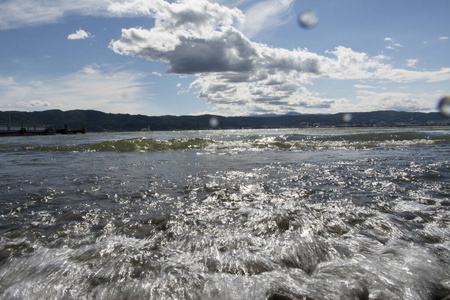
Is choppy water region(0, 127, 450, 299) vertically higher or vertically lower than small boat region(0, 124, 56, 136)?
lower

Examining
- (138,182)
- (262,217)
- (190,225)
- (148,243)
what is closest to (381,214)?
(262,217)

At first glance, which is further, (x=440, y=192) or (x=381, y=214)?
(x=440, y=192)

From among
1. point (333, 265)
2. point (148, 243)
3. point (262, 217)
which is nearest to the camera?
point (333, 265)

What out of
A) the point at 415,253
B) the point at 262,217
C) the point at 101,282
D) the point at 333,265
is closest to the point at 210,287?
the point at 101,282

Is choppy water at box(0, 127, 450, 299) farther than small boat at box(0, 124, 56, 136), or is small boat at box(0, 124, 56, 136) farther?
small boat at box(0, 124, 56, 136)

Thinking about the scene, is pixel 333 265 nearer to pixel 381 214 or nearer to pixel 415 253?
pixel 415 253

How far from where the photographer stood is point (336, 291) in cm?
272

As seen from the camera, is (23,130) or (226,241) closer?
(226,241)

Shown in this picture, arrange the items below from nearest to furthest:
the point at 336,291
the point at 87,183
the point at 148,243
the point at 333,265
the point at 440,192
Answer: the point at 336,291 < the point at 333,265 < the point at 148,243 < the point at 440,192 < the point at 87,183

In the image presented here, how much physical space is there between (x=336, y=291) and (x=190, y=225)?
2.50 meters

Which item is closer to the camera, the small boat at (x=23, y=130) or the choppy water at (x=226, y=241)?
the choppy water at (x=226, y=241)

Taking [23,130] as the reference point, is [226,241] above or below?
below

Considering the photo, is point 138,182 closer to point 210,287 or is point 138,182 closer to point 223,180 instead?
point 223,180

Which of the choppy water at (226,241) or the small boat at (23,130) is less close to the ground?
the small boat at (23,130)
